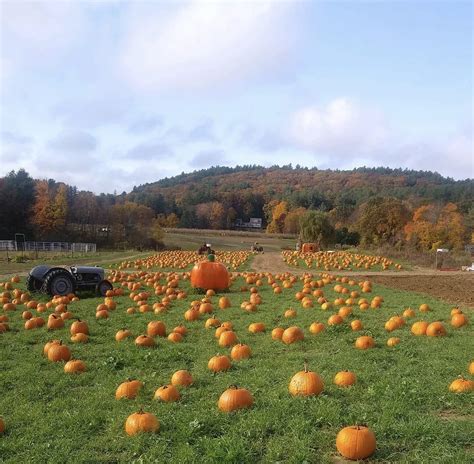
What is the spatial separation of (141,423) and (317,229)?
61414 mm

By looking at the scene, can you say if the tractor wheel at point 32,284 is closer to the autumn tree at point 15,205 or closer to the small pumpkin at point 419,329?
the small pumpkin at point 419,329

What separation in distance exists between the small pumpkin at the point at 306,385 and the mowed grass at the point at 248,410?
0.13m

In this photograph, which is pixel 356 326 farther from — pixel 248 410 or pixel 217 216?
pixel 217 216

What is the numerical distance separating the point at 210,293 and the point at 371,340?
9426 millimetres

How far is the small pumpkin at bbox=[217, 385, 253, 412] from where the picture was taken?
607cm

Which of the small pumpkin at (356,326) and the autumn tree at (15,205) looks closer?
the small pumpkin at (356,326)

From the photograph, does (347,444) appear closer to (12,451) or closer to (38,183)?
(12,451)

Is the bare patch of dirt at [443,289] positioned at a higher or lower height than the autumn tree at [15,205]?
lower

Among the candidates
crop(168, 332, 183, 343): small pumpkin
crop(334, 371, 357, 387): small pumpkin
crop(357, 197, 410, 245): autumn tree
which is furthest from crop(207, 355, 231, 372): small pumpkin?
crop(357, 197, 410, 245): autumn tree

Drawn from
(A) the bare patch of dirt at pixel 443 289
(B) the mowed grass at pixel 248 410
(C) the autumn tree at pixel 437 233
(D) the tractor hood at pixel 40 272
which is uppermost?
(C) the autumn tree at pixel 437 233

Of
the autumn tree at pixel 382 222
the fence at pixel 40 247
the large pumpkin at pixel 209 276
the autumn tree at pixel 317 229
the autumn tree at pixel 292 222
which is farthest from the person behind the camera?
the autumn tree at pixel 292 222

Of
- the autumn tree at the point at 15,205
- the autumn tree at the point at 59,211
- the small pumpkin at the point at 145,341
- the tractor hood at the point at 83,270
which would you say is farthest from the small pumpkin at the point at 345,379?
the autumn tree at the point at 59,211

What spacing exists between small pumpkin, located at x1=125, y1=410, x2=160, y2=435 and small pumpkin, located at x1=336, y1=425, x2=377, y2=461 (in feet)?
6.33

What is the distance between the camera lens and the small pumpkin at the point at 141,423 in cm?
550
